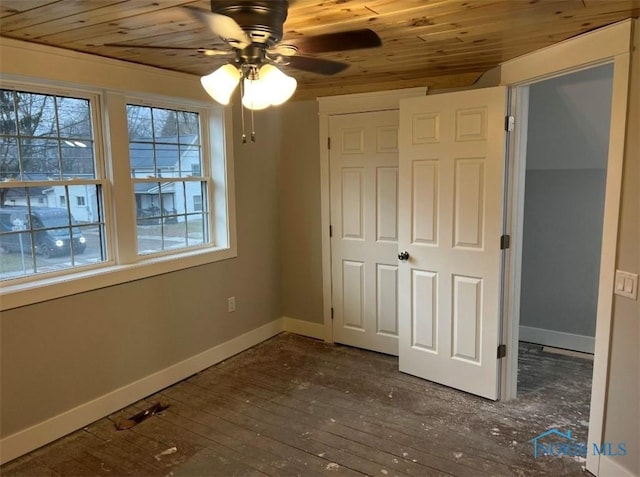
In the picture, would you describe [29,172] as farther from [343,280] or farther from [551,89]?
[551,89]

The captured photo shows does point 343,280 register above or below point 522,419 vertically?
above

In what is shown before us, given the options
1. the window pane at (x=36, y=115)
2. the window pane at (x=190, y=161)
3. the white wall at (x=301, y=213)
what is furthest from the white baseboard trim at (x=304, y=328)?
the window pane at (x=36, y=115)

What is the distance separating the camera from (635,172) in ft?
6.77

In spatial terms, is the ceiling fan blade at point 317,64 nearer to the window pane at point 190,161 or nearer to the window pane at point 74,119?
the window pane at point 74,119

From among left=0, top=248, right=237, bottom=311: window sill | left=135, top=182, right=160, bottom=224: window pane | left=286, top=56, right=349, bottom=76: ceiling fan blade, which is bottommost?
left=0, top=248, right=237, bottom=311: window sill

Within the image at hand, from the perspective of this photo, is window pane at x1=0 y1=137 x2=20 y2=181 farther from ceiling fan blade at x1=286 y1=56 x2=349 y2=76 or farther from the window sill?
ceiling fan blade at x1=286 y1=56 x2=349 y2=76

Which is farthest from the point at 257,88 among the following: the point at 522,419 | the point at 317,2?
the point at 522,419

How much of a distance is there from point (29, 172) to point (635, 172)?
311 cm

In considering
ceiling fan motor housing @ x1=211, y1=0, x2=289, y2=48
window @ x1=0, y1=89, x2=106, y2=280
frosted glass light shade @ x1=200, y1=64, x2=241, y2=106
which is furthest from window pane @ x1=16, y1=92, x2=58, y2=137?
ceiling fan motor housing @ x1=211, y1=0, x2=289, y2=48

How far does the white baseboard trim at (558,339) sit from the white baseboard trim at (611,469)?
1737mm

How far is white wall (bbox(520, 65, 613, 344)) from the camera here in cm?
345

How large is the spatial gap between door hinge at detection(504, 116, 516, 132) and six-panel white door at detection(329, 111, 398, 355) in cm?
93

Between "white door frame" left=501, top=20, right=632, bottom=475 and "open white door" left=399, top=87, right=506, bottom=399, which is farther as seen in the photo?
"open white door" left=399, top=87, right=506, bottom=399

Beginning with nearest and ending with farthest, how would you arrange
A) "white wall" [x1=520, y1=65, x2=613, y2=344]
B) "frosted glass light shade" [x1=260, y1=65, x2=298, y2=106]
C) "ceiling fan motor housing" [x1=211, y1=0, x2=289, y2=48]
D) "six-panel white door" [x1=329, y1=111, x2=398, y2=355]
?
"ceiling fan motor housing" [x1=211, y1=0, x2=289, y2=48] → "frosted glass light shade" [x1=260, y1=65, x2=298, y2=106] → "white wall" [x1=520, y1=65, x2=613, y2=344] → "six-panel white door" [x1=329, y1=111, x2=398, y2=355]
